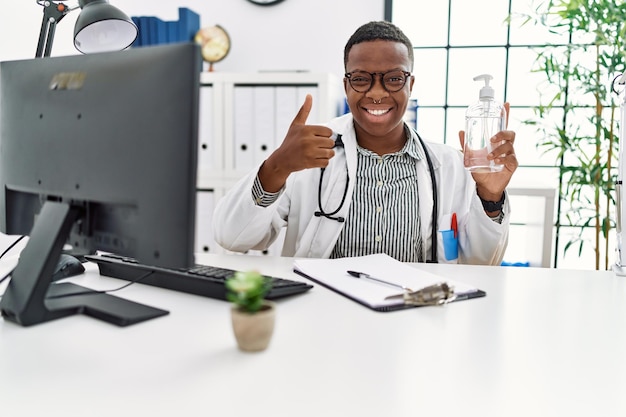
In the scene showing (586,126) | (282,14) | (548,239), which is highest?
(282,14)

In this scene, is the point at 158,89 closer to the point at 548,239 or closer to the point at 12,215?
the point at 12,215

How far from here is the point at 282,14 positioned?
9.45ft

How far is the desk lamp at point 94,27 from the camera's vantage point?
1.25m

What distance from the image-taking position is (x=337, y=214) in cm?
154

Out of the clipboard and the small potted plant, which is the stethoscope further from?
the small potted plant

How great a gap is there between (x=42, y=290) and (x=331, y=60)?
2230 mm

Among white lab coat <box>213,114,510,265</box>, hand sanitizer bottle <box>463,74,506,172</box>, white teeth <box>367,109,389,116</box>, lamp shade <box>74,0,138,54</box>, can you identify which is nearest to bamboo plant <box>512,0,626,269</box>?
hand sanitizer bottle <box>463,74,506,172</box>

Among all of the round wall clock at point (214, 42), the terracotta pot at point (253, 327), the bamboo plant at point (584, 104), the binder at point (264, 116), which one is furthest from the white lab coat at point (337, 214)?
the round wall clock at point (214, 42)

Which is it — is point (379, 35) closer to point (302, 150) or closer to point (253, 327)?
point (302, 150)

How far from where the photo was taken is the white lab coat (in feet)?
4.76

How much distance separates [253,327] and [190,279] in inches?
13.1

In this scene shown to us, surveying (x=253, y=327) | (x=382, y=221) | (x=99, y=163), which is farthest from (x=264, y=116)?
(x=253, y=327)

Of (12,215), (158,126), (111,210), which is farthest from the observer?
(12,215)

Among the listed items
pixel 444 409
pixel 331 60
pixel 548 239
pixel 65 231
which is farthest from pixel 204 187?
pixel 444 409
